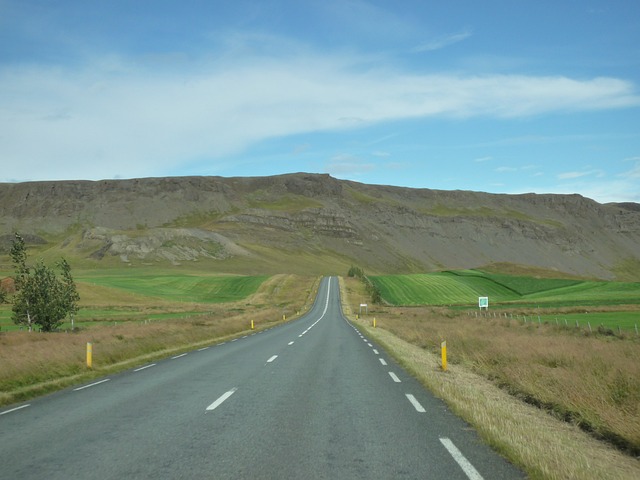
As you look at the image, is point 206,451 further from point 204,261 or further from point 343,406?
point 204,261

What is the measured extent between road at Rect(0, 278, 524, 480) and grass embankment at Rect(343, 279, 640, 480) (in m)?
0.45

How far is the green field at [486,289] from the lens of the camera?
8706 centimetres

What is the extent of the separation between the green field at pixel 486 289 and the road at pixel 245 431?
216 feet

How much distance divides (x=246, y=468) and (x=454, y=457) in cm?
267

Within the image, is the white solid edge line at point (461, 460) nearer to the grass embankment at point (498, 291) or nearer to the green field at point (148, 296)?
the green field at point (148, 296)

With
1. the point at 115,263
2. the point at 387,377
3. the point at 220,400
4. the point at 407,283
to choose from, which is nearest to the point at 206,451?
the point at 220,400

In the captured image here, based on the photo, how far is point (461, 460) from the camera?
7.32 metres

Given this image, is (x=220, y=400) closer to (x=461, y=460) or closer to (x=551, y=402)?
(x=461, y=460)

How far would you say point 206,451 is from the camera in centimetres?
794

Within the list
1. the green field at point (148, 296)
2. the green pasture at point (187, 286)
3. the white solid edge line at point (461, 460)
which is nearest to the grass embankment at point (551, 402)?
the white solid edge line at point (461, 460)

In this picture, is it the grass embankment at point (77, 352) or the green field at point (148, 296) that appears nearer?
the grass embankment at point (77, 352)

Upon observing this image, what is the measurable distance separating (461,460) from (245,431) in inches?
138

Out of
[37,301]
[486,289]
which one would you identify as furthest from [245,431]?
[486,289]

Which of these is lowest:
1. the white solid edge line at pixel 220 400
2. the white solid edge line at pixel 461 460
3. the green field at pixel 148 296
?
the green field at pixel 148 296
